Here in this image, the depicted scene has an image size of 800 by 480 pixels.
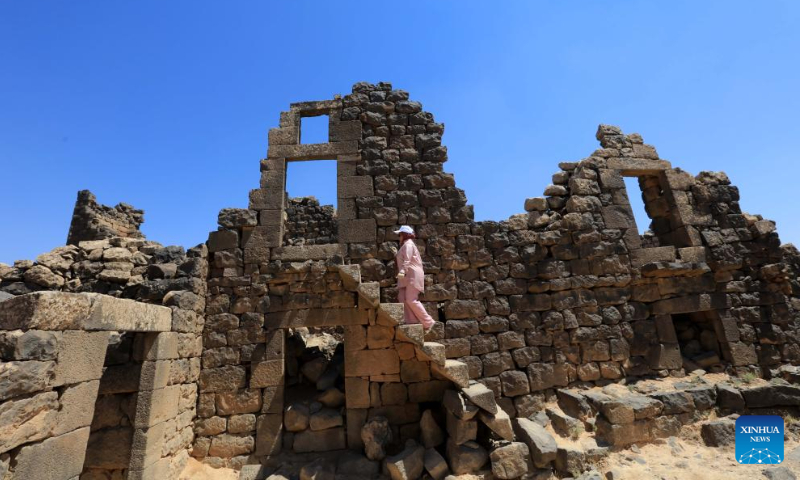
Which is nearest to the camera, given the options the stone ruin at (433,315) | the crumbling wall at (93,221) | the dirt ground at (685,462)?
the dirt ground at (685,462)

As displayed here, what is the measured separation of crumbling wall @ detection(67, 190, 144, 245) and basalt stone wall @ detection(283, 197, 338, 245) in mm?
4744

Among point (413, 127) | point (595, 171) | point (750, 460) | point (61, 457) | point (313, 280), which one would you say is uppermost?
point (413, 127)

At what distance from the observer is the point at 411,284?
5.53m

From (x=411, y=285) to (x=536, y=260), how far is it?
8.35 ft

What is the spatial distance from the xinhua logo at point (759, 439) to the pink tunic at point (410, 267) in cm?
473

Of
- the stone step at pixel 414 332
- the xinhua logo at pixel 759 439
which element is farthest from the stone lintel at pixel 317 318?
the xinhua logo at pixel 759 439

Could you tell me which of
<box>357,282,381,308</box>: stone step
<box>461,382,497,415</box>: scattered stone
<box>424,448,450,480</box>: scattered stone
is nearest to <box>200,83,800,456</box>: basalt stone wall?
<box>357,282,381,308</box>: stone step

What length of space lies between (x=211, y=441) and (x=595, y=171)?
27.4ft

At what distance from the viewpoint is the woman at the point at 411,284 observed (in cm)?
544

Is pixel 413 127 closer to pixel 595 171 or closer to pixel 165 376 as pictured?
pixel 595 171

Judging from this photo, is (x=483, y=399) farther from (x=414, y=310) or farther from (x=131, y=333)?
(x=131, y=333)

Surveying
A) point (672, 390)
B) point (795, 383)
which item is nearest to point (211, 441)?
point (672, 390)

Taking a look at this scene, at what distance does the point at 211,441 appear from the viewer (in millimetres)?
5688

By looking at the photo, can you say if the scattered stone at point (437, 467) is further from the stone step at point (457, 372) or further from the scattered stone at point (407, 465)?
the stone step at point (457, 372)
